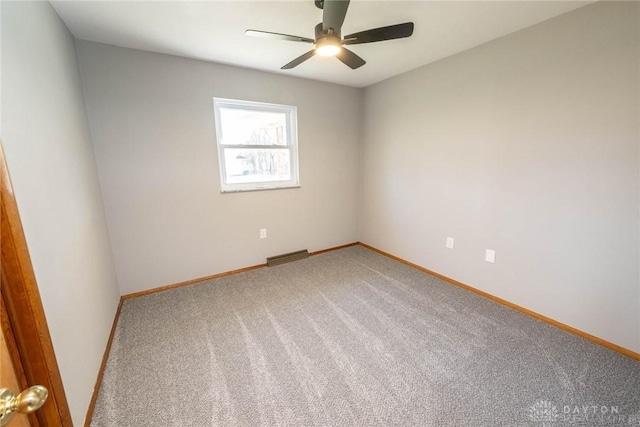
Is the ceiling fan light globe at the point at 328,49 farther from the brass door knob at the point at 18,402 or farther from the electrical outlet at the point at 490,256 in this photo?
the electrical outlet at the point at 490,256

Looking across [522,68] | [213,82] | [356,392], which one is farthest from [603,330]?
[213,82]

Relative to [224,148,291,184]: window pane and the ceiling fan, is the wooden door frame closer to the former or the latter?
the ceiling fan

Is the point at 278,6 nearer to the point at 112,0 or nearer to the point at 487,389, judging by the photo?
the point at 112,0

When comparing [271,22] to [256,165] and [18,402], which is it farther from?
[18,402]

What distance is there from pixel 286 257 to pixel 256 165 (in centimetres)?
124


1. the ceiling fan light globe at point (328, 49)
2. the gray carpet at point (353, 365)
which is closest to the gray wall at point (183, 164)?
the gray carpet at point (353, 365)

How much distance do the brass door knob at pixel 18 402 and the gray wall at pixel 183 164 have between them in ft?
7.24

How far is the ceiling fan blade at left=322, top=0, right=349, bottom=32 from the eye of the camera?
50.2 inches

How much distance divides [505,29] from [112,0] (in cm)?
279

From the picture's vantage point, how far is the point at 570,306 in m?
1.96

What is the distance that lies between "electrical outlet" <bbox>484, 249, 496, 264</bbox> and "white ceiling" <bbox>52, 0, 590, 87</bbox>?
187cm

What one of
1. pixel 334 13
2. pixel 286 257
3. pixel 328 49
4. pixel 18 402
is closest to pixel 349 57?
pixel 328 49

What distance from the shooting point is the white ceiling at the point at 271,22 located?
1.67 meters

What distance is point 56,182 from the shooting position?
134 centimetres
